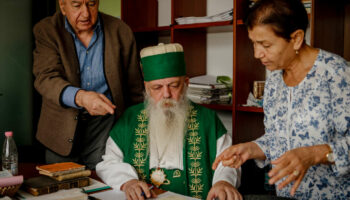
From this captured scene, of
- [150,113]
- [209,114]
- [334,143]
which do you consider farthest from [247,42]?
[334,143]

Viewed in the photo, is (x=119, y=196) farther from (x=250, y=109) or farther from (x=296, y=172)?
(x=250, y=109)

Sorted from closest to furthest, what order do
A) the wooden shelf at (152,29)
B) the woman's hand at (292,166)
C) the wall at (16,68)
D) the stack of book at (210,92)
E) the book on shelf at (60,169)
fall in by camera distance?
the woman's hand at (292,166) < the book on shelf at (60,169) < the stack of book at (210,92) < the wooden shelf at (152,29) < the wall at (16,68)

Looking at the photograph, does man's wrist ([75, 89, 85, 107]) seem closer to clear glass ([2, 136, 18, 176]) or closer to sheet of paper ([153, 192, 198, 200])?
clear glass ([2, 136, 18, 176])

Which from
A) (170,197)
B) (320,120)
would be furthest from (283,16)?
(170,197)

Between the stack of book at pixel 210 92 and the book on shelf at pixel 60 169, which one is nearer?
the book on shelf at pixel 60 169

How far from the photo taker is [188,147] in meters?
2.29

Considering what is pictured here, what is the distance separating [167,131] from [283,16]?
101cm

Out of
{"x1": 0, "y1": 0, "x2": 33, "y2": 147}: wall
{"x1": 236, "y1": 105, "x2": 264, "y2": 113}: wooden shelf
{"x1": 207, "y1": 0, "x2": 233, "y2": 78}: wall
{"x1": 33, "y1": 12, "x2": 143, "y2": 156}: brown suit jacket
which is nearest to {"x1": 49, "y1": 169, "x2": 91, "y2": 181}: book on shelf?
{"x1": 33, "y1": 12, "x2": 143, "y2": 156}: brown suit jacket

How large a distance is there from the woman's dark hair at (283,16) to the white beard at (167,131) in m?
0.83

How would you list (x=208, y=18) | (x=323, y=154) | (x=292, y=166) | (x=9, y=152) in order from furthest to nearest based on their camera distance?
(x=208, y=18) → (x=9, y=152) → (x=323, y=154) → (x=292, y=166)

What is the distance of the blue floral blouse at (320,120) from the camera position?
5.44 feet

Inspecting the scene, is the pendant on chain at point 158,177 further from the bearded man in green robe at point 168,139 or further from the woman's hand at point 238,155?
the woman's hand at point 238,155

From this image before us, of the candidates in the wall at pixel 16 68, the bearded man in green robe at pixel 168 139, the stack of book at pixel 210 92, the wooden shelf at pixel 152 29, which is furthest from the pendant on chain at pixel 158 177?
the wall at pixel 16 68

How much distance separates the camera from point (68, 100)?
2.29 metres
